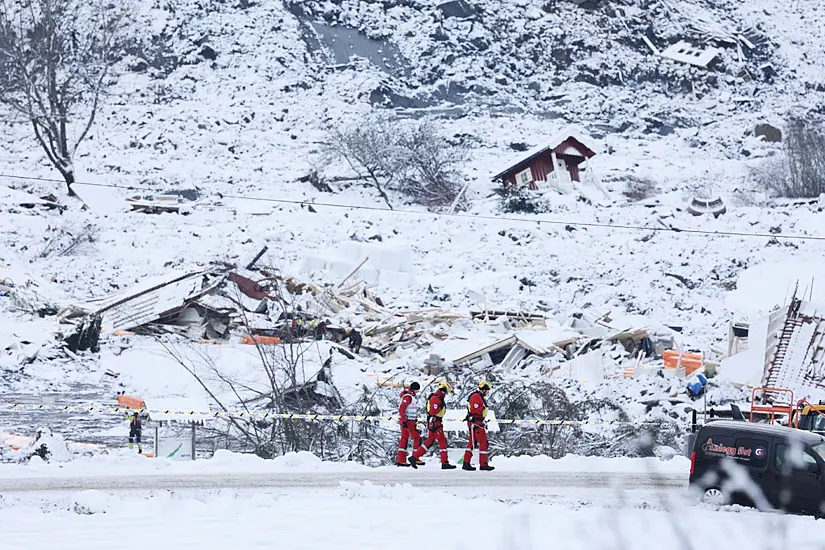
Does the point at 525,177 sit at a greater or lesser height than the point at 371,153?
lesser

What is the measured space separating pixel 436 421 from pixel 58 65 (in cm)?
2975

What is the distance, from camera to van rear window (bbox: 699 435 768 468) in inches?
405

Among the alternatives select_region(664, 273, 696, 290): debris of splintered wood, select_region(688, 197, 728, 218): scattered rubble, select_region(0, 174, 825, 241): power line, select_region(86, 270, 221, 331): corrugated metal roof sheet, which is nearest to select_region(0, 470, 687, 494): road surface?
select_region(86, 270, 221, 331): corrugated metal roof sheet

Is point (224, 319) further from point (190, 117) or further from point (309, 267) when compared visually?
point (190, 117)

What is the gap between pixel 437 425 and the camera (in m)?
12.4

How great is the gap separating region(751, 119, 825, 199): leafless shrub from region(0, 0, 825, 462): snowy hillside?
844 millimetres

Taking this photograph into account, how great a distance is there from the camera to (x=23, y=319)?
2134 centimetres

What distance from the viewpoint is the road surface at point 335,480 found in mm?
10852

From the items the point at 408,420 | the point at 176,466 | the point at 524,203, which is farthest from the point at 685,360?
the point at 524,203

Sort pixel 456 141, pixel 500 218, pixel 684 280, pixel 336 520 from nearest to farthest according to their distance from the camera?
1. pixel 336 520
2. pixel 684 280
3. pixel 500 218
4. pixel 456 141

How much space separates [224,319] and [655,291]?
1095 cm

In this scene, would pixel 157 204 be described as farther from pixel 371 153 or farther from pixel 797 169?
pixel 797 169

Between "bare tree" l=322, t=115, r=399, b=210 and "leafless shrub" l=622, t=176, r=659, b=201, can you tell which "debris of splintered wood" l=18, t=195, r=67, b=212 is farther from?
"leafless shrub" l=622, t=176, r=659, b=201

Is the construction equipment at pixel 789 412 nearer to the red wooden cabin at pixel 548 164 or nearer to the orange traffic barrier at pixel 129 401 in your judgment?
the orange traffic barrier at pixel 129 401
